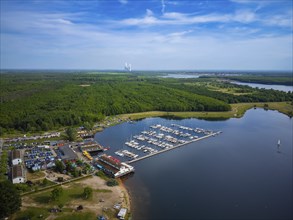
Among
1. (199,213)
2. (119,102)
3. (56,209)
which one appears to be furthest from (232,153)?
(119,102)

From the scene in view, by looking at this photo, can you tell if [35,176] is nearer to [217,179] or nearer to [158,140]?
[217,179]

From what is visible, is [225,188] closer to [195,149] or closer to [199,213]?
[199,213]

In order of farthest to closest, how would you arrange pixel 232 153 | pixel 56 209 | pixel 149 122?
pixel 149 122
pixel 232 153
pixel 56 209

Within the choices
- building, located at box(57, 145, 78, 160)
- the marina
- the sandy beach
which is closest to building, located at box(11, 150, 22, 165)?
building, located at box(57, 145, 78, 160)

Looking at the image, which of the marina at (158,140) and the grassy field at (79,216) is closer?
the grassy field at (79,216)

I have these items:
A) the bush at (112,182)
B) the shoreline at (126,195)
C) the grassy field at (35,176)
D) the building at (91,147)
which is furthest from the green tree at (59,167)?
the building at (91,147)

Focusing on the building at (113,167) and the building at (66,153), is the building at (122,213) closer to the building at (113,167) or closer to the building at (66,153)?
the building at (113,167)

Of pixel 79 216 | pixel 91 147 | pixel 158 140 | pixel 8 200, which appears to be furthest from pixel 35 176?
pixel 158 140
